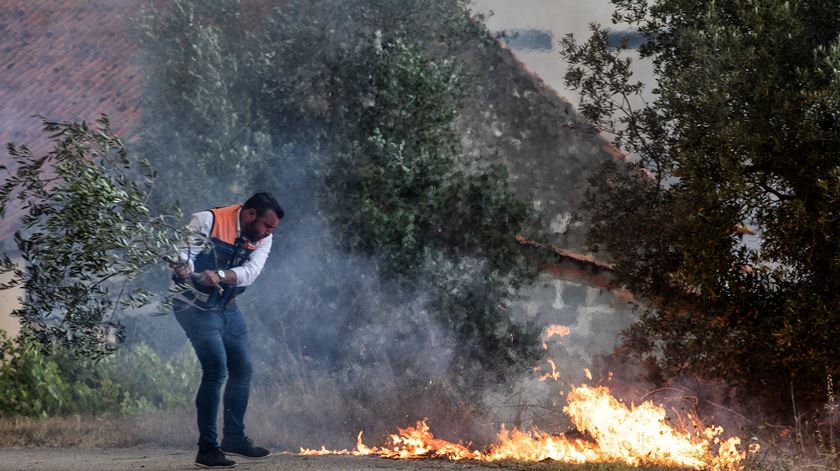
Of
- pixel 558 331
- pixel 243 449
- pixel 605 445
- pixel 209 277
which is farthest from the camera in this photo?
pixel 558 331

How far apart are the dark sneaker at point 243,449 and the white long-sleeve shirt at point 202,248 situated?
5.30ft

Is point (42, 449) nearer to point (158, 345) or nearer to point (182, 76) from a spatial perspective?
point (158, 345)

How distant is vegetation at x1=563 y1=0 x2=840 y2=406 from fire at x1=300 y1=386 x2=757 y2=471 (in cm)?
87

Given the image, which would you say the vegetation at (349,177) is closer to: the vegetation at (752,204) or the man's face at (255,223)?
the vegetation at (752,204)

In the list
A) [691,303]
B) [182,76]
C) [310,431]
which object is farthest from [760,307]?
[182,76]

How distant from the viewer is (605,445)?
9070 mm

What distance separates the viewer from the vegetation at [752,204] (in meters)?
8.92

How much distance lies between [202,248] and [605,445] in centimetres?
380

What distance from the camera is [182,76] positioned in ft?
40.1

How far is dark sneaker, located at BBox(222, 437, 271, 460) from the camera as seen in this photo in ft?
30.5

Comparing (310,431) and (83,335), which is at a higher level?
(83,335)

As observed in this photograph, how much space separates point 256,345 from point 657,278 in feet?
15.2

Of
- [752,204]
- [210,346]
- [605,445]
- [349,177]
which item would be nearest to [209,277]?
[210,346]

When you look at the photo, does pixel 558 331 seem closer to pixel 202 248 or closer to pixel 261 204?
pixel 261 204
